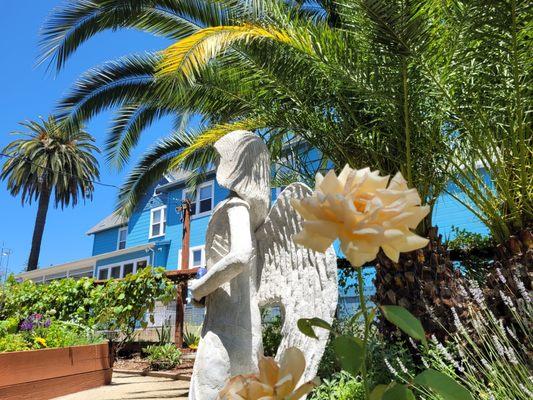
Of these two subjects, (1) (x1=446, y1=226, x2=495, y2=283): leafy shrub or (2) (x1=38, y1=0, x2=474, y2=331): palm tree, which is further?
(1) (x1=446, y1=226, x2=495, y2=283): leafy shrub

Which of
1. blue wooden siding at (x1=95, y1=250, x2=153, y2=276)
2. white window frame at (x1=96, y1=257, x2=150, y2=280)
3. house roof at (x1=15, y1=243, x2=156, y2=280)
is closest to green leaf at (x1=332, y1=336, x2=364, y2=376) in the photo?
house roof at (x1=15, y1=243, x2=156, y2=280)

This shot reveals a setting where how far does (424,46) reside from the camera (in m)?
4.26

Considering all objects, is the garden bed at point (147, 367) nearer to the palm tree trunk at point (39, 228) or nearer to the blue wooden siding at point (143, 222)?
the blue wooden siding at point (143, 222)

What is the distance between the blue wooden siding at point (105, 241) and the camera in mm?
25703

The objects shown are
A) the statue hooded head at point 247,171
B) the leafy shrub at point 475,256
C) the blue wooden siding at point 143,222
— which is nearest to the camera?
the statue hooded head at point 247,171

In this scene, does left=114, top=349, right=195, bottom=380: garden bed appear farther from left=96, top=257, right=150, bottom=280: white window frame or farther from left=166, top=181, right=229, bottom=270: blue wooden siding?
left=96, top=257, right=150, bottom=280: white window frame

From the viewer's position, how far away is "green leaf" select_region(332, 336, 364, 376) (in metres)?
0.72

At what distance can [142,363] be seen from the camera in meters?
10.6

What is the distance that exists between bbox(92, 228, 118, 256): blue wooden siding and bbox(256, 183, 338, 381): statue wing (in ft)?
79.0

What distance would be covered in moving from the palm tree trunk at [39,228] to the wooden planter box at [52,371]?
72.7 feet

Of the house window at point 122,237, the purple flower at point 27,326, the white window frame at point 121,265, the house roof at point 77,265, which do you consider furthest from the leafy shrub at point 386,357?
the house window at point 122,237

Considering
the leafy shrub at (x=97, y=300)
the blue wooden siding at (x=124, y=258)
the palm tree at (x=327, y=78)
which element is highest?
the blue wooden siding at (x=124, y=258)

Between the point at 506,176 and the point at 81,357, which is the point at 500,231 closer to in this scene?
the point at 506,176

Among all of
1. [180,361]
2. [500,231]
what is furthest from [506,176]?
[180,361]
